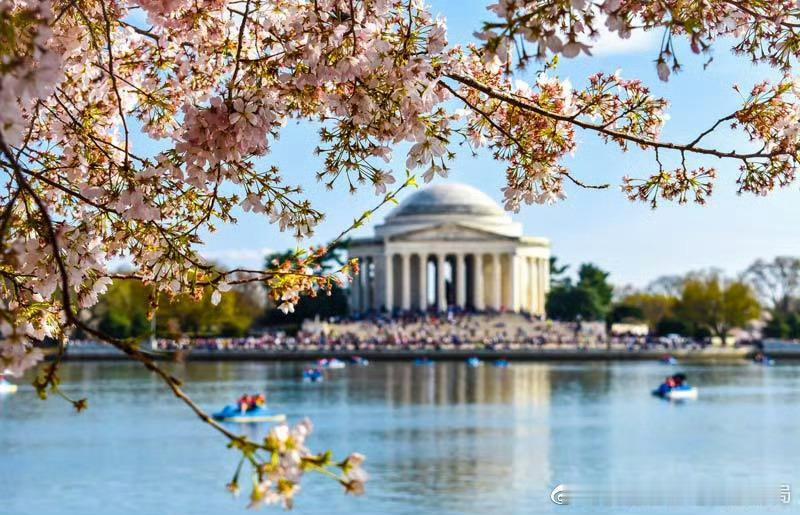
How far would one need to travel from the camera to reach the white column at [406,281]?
432ft

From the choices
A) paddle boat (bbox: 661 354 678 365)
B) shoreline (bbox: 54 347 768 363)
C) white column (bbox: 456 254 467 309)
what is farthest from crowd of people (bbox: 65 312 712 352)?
white column (bbox: 456 254 467 309)

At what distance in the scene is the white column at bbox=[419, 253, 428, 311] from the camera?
5187 inches

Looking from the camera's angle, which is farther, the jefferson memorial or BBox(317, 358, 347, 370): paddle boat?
the jefferson memorial

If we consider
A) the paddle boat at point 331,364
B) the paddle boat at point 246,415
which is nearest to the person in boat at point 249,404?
the paddle boat at point 246,415

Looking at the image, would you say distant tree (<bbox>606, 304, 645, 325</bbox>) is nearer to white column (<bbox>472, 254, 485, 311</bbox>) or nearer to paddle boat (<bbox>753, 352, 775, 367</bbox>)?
white column (<bbox>472, 254, 485, 311</bbox>)

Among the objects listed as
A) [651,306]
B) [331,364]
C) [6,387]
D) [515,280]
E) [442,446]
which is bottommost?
[442,446]

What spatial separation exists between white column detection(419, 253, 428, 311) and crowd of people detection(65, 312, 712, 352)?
1206 cm

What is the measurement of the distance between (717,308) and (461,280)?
2189 centimetres

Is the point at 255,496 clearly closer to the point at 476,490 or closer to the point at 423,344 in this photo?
the point at 476,490

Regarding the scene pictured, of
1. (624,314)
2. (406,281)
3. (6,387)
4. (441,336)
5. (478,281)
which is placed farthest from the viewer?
(624,314)

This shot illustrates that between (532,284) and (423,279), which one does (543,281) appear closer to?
(532,284)

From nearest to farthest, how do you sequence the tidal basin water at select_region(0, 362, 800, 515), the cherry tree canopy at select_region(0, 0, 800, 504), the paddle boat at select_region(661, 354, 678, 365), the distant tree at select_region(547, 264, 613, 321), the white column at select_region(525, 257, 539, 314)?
the cherry tree canopy at select_region(0, 0, 800, 504) → the tidal basin water at select_region(0, 362, 800, 515) → the paddle boat at select_region(661, 354, 678, 365) → the distant tree at select_region(547, 264, 613, 321) → the white column at select_region(525, 257, 539, 314)

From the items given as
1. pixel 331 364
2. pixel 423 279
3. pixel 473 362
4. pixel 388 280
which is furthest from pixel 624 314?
pixel 331 364

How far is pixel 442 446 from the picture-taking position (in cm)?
4031
